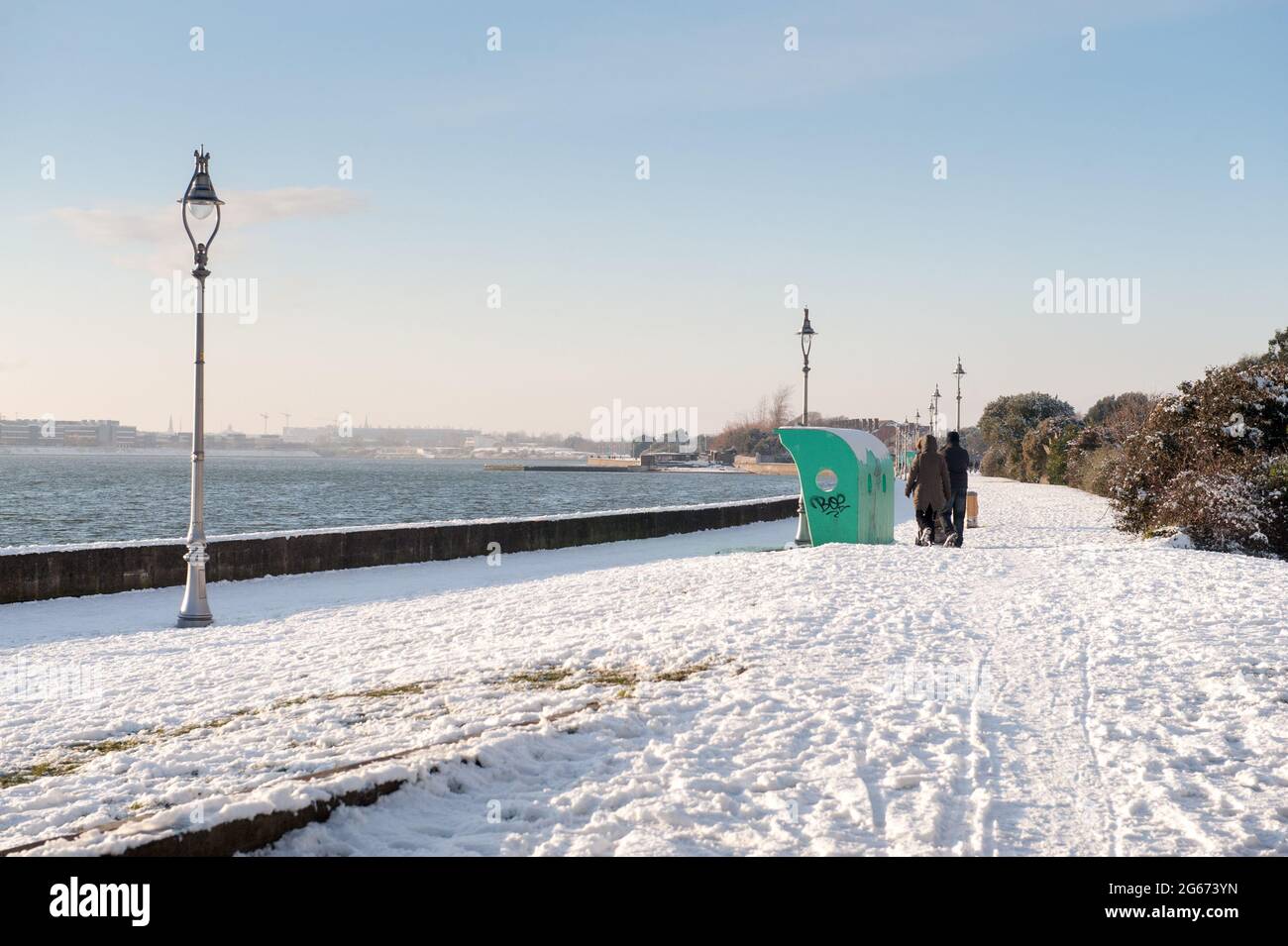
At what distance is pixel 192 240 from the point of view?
12.7m

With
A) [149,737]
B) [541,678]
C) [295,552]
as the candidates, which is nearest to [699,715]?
[541,678]

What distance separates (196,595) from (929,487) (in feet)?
37.8

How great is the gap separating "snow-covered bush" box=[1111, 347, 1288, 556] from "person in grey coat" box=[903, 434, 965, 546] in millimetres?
4251

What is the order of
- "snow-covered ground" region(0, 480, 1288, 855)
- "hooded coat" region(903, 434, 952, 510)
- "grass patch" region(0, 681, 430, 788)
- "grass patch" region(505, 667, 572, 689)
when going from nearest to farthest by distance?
"snow-covered ground" region(0, 480, 1288, 855)
"grass patch" region(0, 681, 430, 788)
"grass patch" region(505, 667, 572, 689)
"hooded coat" region(903, 434, 952, 510)

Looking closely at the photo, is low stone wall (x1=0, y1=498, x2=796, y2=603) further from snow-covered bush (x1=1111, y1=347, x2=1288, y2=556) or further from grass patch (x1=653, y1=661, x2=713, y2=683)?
snow-covered bush (x1=1111, y1=347, x2=1288, y2=556)

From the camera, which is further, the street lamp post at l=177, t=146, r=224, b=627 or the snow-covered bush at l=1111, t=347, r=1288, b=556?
the snow-covered bush at l=1111, t=347, r=1288, b=556

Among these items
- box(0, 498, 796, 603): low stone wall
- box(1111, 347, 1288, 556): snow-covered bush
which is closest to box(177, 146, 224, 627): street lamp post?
box(0, 498, 796, 603): low stone wall

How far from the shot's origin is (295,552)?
16719 mm

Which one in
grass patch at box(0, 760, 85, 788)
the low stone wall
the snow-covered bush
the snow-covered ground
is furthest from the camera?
the snow-covered bush

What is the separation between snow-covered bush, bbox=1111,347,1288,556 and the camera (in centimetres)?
1788
